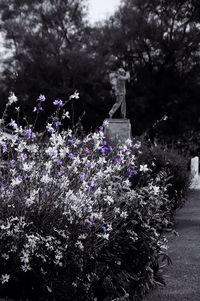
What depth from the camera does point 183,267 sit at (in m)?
6.68

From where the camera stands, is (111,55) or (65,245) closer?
(65,245)

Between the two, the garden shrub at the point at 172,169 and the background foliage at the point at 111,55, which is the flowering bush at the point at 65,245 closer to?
the garden shrub at the point at 172,169

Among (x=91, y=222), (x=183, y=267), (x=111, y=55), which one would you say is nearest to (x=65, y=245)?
(x=91, y=222)

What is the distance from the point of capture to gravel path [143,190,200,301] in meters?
5.46

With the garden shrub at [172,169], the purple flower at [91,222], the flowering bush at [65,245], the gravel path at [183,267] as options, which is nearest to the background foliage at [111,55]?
the garden shrub at [172,169]

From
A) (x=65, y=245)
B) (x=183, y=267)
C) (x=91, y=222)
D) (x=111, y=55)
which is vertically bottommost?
(x=183, y=267)

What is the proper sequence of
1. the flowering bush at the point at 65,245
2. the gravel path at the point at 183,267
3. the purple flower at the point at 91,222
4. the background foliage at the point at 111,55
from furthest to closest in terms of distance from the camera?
the background foliage at the point at 111,55 → the gravel path at the point at 183,267 → the purple flower at the point at 91,222 → the flowering bush at the point at 65,245

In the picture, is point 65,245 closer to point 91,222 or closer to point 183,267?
point 91,222

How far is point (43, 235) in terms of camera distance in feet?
14.7

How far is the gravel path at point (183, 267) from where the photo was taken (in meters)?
5.46

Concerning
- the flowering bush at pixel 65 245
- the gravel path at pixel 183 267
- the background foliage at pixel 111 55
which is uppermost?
the background foliage at pixel 111 55

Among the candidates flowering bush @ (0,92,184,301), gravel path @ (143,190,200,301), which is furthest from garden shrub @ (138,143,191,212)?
flowering bush @ (0,92,184,301)

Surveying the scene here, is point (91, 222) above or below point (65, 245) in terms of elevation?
above

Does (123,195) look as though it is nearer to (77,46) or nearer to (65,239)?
(65,239)
